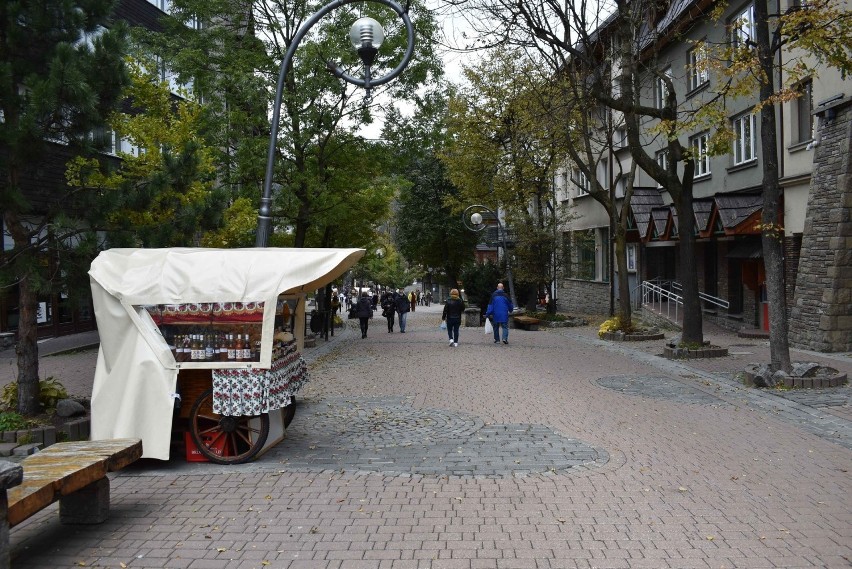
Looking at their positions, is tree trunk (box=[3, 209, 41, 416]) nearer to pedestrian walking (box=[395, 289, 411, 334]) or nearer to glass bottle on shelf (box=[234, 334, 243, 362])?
glass bottle on shelf (box=[234, 334, 243, 362])

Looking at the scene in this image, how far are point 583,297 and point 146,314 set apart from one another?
113 feet

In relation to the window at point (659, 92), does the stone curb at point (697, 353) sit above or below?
below

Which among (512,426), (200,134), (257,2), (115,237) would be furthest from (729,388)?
(257,2)

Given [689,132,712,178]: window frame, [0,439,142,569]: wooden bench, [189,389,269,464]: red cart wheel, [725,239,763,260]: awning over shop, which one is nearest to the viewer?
[0,439,142,569]: wooden bench

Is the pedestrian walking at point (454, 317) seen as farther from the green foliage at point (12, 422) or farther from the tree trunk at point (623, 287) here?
the green foliage at point (12, 422)

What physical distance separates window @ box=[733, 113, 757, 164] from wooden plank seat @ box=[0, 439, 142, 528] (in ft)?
66.0

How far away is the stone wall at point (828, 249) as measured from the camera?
16.1 m

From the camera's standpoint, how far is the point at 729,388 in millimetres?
12078

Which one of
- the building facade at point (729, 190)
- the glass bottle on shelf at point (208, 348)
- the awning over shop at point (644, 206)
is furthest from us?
the awning over shop at point (644, 206)

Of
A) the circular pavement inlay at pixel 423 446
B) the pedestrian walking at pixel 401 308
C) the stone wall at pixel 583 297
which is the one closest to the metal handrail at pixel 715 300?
the pedestrian walking at pixel 401 308

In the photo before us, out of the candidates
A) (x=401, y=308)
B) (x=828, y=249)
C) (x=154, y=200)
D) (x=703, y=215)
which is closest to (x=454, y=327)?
(x=401, y=308)

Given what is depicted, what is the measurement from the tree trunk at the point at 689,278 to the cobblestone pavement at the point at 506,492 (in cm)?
524

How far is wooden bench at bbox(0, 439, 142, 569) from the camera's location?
4.41 m

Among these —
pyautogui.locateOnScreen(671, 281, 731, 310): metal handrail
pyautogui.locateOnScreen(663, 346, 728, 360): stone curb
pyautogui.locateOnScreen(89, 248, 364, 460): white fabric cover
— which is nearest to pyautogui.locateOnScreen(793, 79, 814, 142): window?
pyautogui.locateOnScreen(663, 346, 728, 360): stone curb
